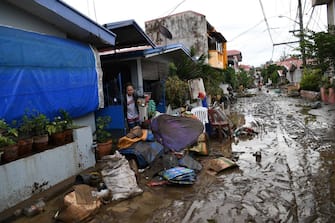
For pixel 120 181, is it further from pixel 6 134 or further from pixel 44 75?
pixel 44 75

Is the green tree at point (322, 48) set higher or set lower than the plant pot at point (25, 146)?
higher

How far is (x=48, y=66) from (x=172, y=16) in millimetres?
20570

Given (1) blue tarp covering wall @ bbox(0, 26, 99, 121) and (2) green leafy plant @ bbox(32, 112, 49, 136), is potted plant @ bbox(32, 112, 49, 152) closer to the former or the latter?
(2) green leafy plant @ bbox(32, 112, 49, 136)

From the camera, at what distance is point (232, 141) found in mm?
9992

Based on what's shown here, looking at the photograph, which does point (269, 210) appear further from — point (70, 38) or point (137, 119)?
point (70, 38)

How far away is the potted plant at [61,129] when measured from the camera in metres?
5.94

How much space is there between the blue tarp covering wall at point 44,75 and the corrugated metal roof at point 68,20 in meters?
0.40

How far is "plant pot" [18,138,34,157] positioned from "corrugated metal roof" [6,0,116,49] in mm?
2861

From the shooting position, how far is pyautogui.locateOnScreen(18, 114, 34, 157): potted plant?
Result: 522 cm

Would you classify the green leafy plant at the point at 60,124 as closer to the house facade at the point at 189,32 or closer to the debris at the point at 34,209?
the debris at the point at 34,209

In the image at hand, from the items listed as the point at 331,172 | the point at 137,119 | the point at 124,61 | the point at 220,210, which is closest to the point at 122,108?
the point at 137,119

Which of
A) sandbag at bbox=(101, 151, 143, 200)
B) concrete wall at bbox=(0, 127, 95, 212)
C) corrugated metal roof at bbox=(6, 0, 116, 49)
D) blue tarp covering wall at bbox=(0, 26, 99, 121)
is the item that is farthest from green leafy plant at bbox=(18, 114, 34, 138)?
corrugated metal roof at bbox=(6, 0, 116, 49)

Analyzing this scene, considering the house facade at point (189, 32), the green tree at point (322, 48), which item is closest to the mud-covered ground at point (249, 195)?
the green tree at point (322, 48)

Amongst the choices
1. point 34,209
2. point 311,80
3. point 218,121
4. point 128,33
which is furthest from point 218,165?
point 311,80
